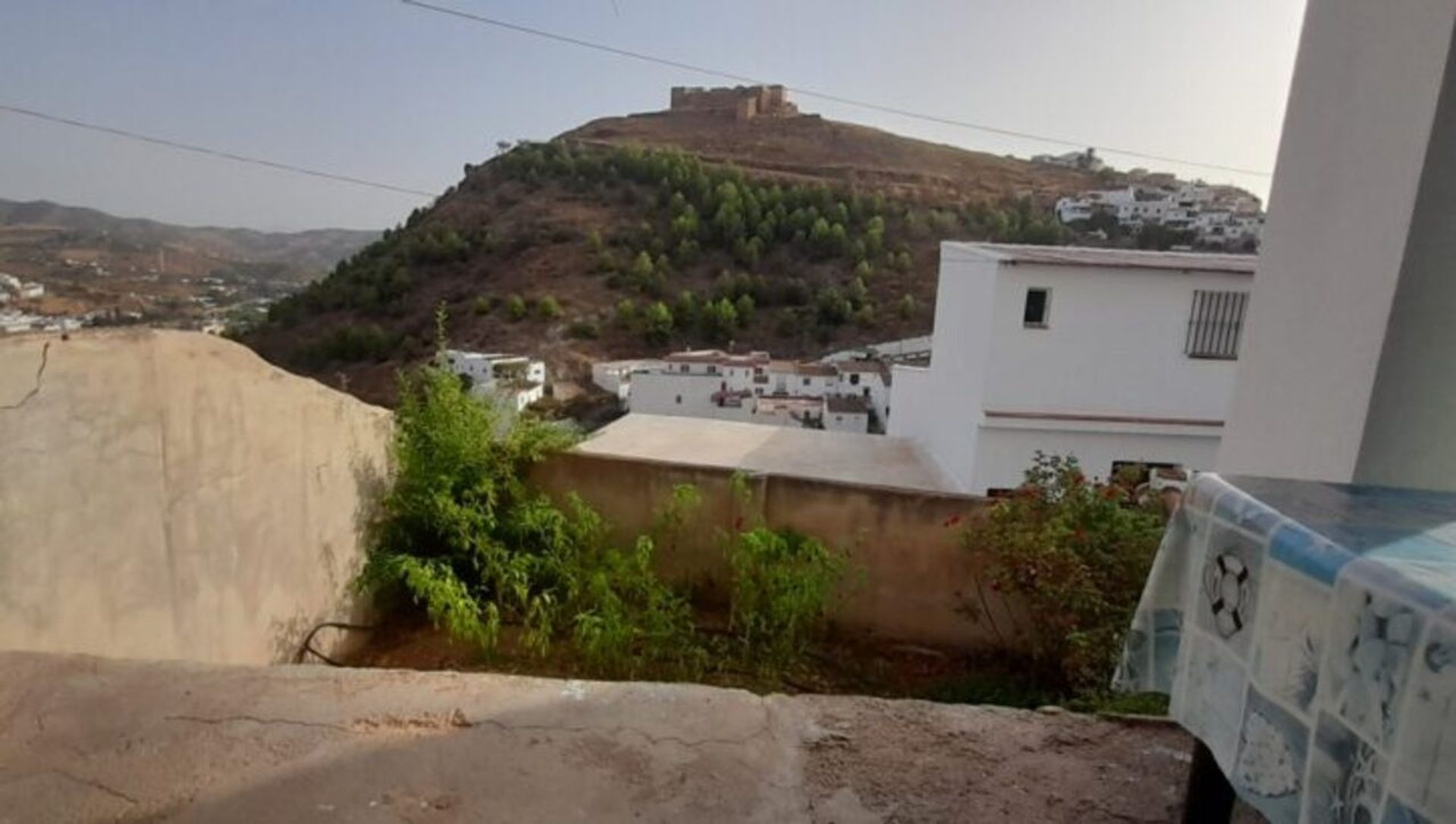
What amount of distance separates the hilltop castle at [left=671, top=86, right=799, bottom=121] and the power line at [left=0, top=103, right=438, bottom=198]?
28687 millimetres

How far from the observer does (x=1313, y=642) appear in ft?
2.90

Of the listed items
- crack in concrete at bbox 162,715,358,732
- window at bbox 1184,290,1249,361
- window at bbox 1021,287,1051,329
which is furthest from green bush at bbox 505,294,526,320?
crack in concrete at bbox 162,715,358,732

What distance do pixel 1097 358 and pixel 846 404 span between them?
5.74m

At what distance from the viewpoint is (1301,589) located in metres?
0.92

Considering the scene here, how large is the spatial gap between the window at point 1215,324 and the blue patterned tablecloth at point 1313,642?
8.57 metres

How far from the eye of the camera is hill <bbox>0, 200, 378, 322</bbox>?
98.3 inches

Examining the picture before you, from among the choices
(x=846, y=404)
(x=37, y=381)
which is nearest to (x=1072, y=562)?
(x=37, y=381)

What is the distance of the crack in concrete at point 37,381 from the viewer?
202 cm

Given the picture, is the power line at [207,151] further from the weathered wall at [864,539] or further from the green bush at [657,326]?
the green bush at [657,326]

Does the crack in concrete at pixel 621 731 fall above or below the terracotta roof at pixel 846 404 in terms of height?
above

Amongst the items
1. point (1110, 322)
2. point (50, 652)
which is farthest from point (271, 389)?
point (1110, 322)

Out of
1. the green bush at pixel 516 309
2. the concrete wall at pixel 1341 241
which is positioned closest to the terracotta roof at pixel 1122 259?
the concrete wall at pixel 1341 241

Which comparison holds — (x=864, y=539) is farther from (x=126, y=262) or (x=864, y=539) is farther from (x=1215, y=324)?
(x=1215, y=324)

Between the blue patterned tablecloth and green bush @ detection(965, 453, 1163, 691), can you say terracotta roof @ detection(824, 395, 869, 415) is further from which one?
the blue patterned tablecloth
